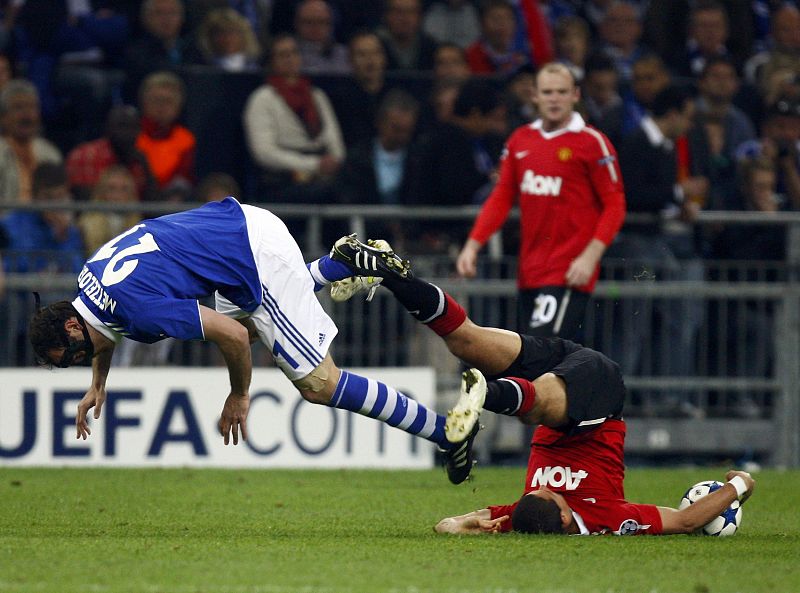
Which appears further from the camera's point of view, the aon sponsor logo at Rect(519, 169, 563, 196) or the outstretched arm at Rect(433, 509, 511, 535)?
the aon sponsor logo at Rect(519, 169, 563, 196)

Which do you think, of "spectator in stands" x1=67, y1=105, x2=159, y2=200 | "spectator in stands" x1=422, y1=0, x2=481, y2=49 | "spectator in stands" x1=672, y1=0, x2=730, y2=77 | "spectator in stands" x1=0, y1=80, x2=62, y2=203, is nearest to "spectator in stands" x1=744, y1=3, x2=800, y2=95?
"spectator in stands" x1=672, y1=0, x2=730, y2=77

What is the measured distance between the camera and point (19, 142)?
490 inches

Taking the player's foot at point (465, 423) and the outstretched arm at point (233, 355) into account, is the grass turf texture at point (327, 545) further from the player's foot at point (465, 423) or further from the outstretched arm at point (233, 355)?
the outstretched arm at point (233, 355)

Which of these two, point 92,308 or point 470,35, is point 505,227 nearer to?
point 470,35

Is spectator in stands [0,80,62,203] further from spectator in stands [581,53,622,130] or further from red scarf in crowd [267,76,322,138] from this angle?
spectator in stands [581,53,622,130]

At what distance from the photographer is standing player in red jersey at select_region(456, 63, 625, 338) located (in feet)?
32.6

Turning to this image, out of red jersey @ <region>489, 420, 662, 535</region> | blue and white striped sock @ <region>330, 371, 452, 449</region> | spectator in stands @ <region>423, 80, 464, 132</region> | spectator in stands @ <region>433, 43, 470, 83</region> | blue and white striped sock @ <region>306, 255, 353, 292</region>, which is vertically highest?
spectator in stands @ <region>433, 43, 470, 83</region>

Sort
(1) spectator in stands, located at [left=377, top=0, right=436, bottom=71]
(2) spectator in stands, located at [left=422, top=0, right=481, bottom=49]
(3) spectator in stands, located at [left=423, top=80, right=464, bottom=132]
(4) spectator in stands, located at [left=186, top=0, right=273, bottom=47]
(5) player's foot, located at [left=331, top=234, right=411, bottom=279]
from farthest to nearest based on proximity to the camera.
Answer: (2) spectator in stands, located at [left=422, top=0, right=481, bottom=49] < (1) spectator in stands, located at [left=377, top=0, right=436, bottom=71] < (4) spectator in stands, located at [left=186, top=0, right=273, bottom=47] < (3) spectator in stands, located at [left=423, top=80, right=464, bottom=132] < (5) player's foot, located at [left=331, top=234, right=411, bottom=279]

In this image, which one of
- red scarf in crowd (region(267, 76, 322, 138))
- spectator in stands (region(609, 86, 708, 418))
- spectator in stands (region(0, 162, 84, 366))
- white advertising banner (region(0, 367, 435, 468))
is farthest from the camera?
red scarf in crowd (region(267, 76, 322, 138))

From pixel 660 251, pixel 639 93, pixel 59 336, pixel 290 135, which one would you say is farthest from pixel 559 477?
pixel 639 93

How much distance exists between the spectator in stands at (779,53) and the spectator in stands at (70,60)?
6.06 m

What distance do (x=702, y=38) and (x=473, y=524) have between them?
8.53 m

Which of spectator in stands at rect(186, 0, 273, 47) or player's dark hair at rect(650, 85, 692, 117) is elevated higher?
spectator in stands at rect(186, 0, 273, 47)

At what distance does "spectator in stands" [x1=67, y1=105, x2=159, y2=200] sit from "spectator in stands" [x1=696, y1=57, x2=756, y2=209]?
4.87 meters
